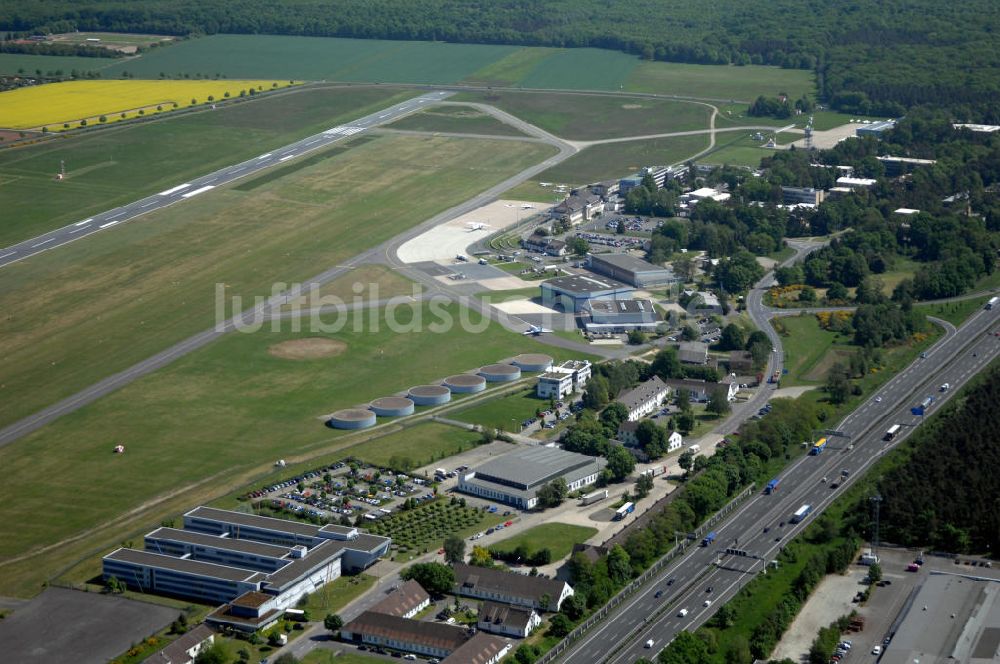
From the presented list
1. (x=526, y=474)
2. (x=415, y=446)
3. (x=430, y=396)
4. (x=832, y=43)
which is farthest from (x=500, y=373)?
(x=832, y=43)

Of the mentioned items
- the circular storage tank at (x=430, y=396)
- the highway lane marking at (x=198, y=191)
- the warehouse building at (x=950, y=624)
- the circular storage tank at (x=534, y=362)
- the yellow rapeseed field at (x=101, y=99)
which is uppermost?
the yellow rapeseed field at (x=101, y=99)

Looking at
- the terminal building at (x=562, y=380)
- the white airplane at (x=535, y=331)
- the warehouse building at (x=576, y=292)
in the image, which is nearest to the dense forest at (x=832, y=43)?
the warehouse building at (x=576, y=292)

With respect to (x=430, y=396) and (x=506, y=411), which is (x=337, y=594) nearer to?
(x=506, y=411)

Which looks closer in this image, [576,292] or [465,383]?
[465,383]

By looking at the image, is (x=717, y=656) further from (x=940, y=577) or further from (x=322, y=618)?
(x=322, y=618)

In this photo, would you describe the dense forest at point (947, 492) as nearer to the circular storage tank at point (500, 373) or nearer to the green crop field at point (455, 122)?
the circular storage tank at point (500, 373)

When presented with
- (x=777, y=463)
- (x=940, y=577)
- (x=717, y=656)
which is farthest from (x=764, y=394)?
(x=717, y=656)
